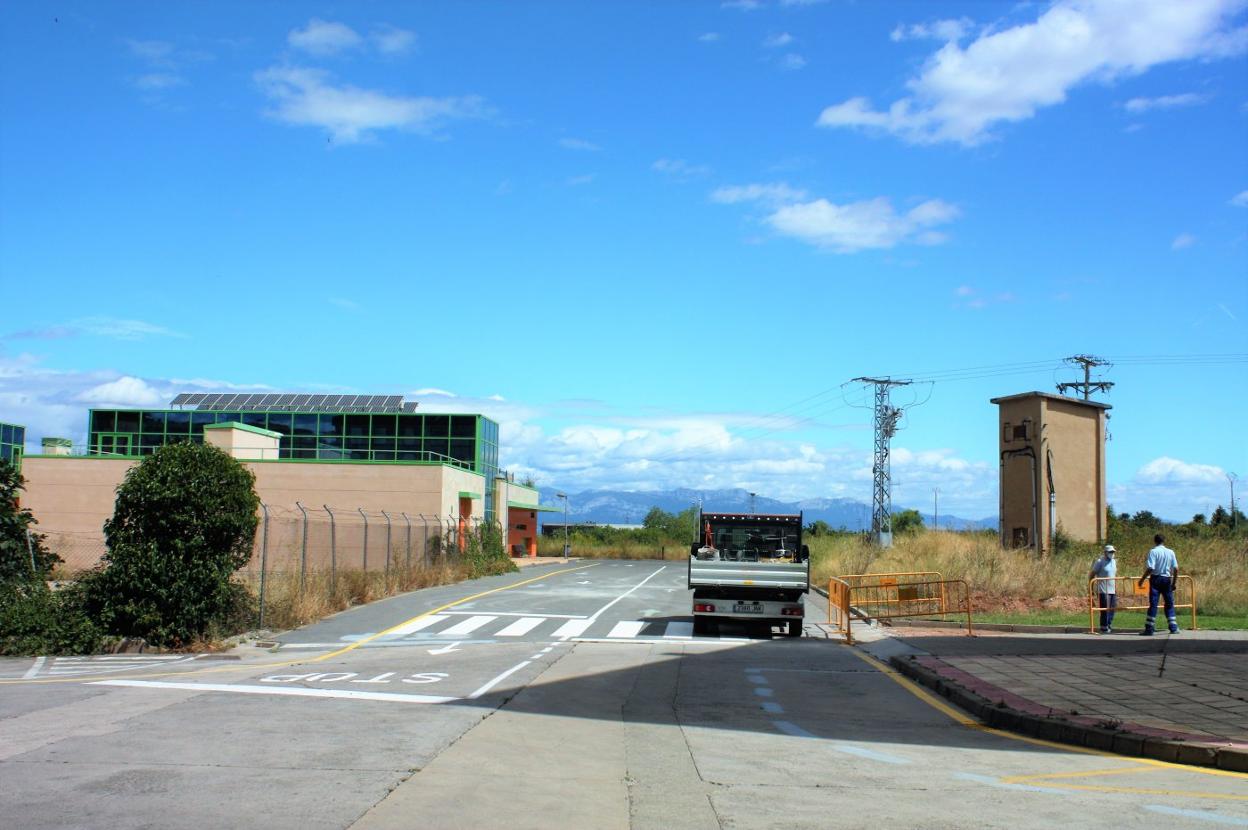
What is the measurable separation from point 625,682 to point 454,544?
29.2m

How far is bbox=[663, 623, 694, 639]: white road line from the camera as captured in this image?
21641 millimetres

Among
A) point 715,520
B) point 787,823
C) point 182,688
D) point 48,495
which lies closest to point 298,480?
point 48,495

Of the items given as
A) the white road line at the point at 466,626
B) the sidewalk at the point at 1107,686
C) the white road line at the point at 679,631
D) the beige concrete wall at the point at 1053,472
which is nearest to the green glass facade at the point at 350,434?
the beige concrete wall at the point at 1053,472

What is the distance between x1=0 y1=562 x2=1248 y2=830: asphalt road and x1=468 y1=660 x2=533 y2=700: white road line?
0.19ft

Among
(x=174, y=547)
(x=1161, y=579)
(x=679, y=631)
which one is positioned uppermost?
(x=174, y=547)

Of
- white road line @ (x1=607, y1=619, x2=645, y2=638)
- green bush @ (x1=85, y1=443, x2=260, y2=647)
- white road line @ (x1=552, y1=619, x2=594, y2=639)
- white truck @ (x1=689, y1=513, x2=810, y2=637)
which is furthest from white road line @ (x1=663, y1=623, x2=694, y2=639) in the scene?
green bush @ (x1=85, y1=443, x2=260, y2=647)

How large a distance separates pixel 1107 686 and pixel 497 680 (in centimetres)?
760

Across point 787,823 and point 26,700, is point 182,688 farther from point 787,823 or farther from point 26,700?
point 787,823

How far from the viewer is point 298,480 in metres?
46.3

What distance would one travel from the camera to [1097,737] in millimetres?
10156

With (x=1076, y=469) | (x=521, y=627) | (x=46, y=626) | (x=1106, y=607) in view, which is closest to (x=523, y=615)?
(x=521, y=627)

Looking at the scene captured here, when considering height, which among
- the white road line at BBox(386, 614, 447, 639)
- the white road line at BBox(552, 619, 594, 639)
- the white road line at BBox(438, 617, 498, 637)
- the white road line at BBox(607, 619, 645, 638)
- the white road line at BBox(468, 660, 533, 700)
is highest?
the white road line at BBox(468, 660, 533, 700)

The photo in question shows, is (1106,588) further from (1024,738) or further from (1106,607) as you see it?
(1024,738)

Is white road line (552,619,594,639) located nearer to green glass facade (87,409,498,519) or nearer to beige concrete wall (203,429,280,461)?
beige concrete wall (203,429,280,461)
